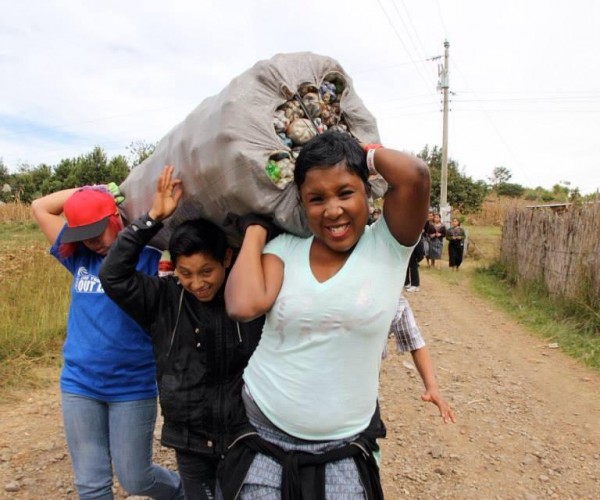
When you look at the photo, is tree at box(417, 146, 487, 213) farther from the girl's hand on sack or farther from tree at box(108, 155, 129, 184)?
the girl's hand on sack

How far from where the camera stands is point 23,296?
5219mm

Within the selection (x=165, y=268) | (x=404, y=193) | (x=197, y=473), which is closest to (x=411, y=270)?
(x=165, y=268)

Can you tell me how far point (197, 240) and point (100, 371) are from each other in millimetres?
707

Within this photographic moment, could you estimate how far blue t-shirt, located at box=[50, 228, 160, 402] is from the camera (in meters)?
2.01

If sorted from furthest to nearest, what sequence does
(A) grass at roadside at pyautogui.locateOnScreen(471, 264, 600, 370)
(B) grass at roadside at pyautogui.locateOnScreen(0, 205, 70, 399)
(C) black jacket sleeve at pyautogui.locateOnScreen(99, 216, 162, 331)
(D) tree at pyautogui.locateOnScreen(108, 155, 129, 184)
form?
(D) tree at pyautogui.locateOnScreen(108, 155, 129, 184), (A) grass at roadside at pyautogui.locateOnScreen(471, 264, 600, 370), (B) grass at roadside at pyautogui.locateOnScreen(0, 205, 70, 399), (C) black jacket sleeve at pyautogui.locateOnScreen(99, 216, 162, 331)

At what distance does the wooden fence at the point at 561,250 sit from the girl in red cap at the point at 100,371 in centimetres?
617

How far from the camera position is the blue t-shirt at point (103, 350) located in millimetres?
2010

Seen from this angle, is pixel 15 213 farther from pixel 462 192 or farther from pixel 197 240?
pixel 197 240

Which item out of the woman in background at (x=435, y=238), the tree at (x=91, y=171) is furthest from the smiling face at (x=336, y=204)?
the tree at (x=91, y=171)

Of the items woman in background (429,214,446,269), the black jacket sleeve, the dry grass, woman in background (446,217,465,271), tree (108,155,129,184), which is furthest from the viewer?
tree (108,155,129,184)

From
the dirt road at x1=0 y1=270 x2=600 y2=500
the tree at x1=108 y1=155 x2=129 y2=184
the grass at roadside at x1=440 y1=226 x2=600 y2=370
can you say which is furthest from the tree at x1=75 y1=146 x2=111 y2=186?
the dirt road at x1=0 y1=270 x2=600 y2=500

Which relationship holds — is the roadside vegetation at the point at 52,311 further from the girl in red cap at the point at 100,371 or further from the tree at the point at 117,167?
the tree at the point at 117,167

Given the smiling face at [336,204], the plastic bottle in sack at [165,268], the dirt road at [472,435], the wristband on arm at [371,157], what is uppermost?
the wristband on arm at [371,157]

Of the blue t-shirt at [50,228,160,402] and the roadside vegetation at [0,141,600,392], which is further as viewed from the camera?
the roadside vegetation at [0,141,600,392]
